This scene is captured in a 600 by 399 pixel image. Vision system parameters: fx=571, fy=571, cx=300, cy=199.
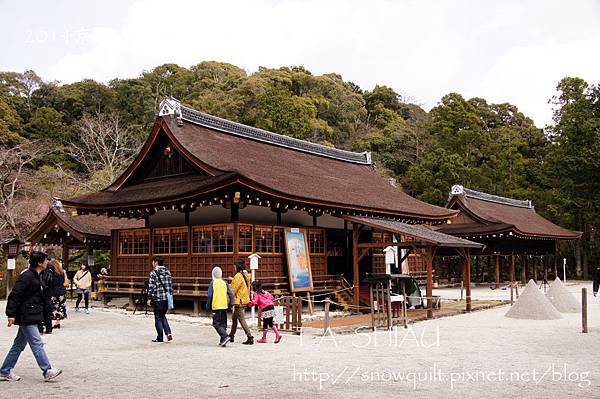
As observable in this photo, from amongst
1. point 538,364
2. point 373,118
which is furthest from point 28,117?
point 538,364

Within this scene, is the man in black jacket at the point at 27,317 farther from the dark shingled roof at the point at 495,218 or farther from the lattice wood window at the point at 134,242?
the dark shingled roof at the point at 495,218

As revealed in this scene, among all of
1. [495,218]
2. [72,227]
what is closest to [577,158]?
[495,218]

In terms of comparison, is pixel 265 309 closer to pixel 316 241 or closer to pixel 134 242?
pixel 316 241

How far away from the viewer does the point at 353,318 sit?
16.6 m

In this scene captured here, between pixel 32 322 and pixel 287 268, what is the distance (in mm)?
10771

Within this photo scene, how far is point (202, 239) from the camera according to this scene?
17.3 m

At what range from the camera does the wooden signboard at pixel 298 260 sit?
17.6 m

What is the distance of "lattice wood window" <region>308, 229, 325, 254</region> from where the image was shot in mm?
19156

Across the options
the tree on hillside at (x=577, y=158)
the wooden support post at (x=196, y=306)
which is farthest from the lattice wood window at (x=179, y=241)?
the tree on hillside at (x=577, y=158)

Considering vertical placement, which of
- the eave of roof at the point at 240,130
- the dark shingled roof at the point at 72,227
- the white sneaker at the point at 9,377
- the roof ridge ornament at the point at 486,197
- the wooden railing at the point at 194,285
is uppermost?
the eave of roof at the point at 240,130

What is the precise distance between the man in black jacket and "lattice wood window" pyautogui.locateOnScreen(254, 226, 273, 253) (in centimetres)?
975

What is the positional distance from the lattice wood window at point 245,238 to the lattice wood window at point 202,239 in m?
1.04

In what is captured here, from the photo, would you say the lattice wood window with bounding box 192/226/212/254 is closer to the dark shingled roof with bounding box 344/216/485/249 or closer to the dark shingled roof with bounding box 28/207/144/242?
the dark shingled roof with bounding box 344/216/485/249

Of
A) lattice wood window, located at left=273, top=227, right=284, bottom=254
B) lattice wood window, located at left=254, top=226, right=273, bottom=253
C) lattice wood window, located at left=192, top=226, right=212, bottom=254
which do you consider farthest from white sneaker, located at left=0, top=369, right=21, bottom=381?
lattice wood window, located at left=273, top=227, right=284, bottom=254
